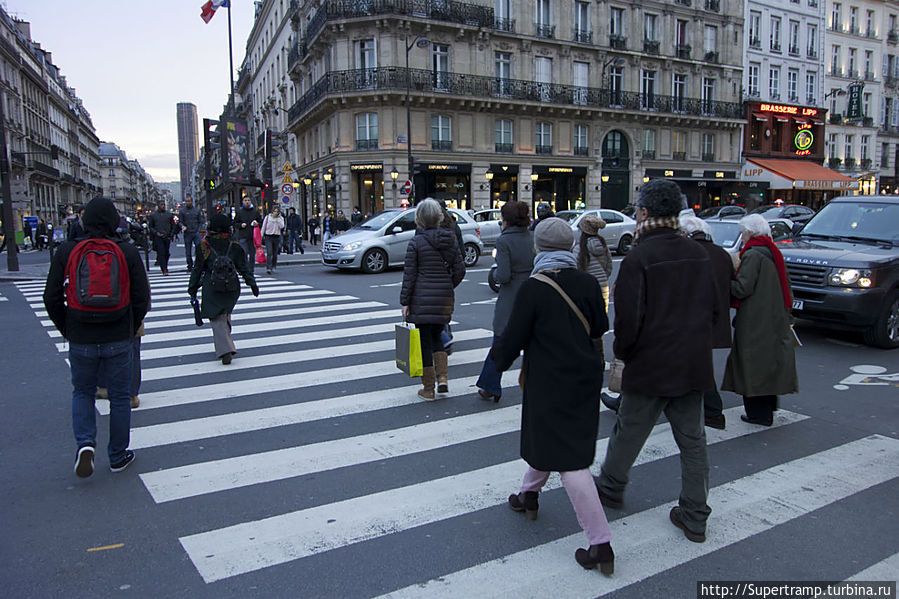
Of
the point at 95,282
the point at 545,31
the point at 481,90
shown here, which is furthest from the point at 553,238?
the point at 545,31

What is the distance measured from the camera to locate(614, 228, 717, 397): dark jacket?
3.32m

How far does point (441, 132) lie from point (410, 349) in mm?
29587

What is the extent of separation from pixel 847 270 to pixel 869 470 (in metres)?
4.42

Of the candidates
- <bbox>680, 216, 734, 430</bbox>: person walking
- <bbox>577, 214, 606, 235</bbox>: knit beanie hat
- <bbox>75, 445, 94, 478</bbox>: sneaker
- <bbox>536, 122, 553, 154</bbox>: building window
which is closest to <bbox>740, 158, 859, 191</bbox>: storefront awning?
<bbox>536, 122, 553, 154</bbox>: building window

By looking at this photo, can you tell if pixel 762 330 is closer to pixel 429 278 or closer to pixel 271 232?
pixel 429 278

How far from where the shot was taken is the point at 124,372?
4422 millimetres

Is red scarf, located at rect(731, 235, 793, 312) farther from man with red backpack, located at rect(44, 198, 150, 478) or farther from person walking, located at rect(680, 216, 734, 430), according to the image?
man with red backpack, located at rect(44, 198, 150, 478)

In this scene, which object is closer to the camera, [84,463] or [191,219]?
[84,463]

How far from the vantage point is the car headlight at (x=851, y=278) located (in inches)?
309

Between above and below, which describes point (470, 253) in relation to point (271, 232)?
below

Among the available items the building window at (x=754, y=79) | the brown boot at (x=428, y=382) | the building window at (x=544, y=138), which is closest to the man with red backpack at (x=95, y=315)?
the brown boot at (x=428, y=382)

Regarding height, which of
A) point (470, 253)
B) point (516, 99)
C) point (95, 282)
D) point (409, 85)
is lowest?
point (470, 253)

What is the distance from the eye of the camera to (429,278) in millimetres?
5934

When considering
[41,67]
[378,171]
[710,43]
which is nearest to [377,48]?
[378,171]
